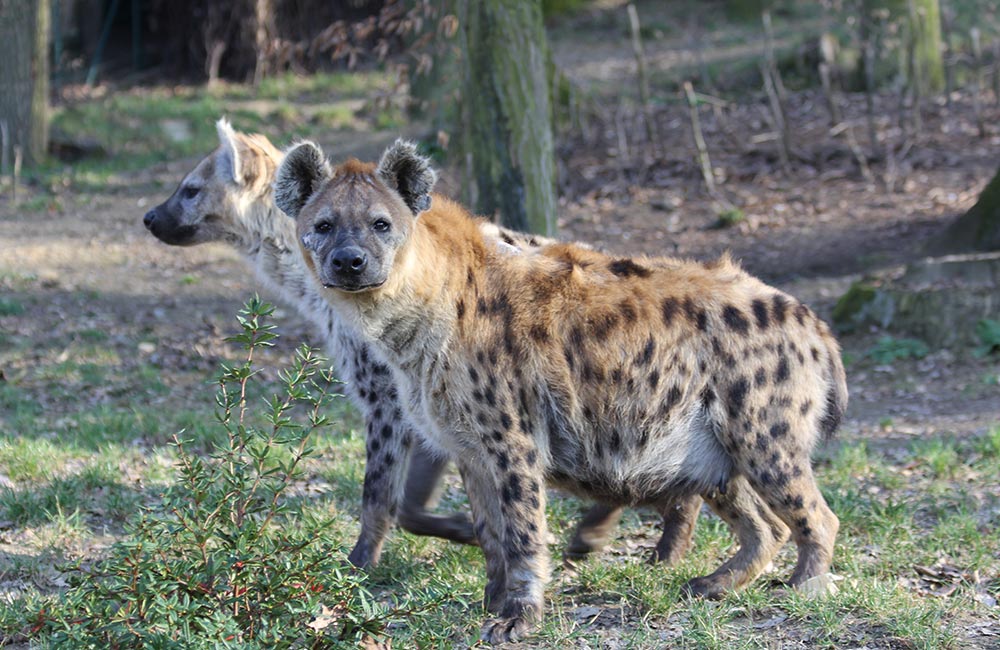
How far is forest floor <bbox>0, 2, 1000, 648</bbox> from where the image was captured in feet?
13.9

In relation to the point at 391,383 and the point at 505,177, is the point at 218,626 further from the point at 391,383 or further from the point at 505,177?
the point at 505,177

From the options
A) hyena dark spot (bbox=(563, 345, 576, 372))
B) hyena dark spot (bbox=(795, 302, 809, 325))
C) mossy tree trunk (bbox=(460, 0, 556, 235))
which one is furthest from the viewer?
mossy tree trunk (bbox=(460, 0, 556, 235))

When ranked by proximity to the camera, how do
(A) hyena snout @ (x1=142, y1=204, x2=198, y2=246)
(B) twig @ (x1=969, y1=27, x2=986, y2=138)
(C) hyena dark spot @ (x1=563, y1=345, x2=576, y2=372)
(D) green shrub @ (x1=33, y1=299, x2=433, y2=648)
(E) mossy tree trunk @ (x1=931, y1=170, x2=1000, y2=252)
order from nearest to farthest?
(D) green shrub @ (x1=33, y1=299, x2=433, y2=648) → (C) hyena dark spot @ (x1=563, y1=345, x2=576, y2=372) → (A) hyena snout @ (x1=142, y1=204, x2=198, y2=246) → (E) mossy tree trunk @ (x1=931, y1=170, x2=1000, y2=252) → (B) twig @ (x1=969, y1=27, x2=986, y2=138)

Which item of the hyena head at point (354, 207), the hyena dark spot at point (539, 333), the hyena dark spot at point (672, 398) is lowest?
the hyena dark spot at point (672, 398)

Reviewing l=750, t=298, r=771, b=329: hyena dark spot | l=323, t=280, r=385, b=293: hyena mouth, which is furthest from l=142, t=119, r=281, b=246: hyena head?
l=750, t=298, r=771, b=329: hyena dark spot

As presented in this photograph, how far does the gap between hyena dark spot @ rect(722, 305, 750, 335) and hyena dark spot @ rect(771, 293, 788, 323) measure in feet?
0.41

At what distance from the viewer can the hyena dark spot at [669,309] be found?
168 inches

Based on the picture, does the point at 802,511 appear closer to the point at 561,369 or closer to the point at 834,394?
the point at 834,394

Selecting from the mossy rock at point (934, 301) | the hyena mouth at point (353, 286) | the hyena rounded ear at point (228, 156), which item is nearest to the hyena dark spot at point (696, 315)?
the hyena mouth at point (353, 286)

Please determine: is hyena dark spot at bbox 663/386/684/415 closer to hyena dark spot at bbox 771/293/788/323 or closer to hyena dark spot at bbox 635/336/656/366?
hyena dark spot at bbox 635/336/656/366

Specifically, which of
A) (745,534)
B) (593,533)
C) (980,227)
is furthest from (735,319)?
(980,227)

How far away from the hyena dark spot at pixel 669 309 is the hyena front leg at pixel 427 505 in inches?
44.3

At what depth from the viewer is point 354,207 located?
405cm

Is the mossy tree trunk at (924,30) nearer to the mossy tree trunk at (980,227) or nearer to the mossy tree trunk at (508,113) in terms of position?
the mossy tree trunk at (980,227)
